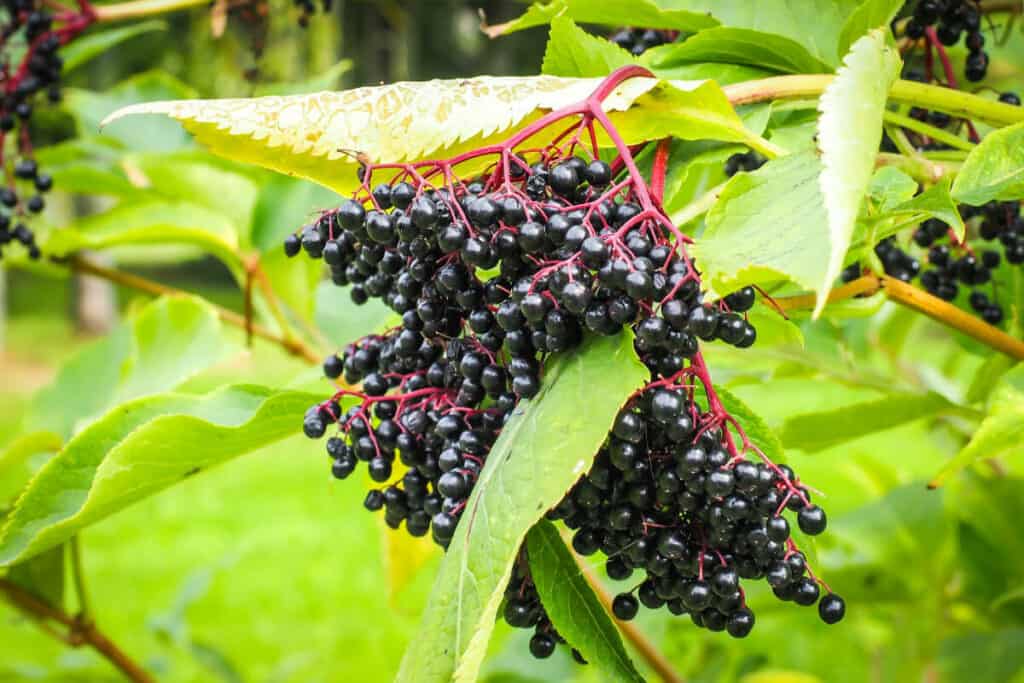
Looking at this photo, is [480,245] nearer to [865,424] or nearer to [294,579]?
[865,424]

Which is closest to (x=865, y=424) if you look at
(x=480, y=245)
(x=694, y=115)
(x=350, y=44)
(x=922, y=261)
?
(x=922, y=261)

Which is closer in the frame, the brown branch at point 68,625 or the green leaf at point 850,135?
the green leaf at point 850,135

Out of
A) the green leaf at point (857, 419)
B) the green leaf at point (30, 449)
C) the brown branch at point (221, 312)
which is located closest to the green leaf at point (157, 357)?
the green leaf at point (30, 449)

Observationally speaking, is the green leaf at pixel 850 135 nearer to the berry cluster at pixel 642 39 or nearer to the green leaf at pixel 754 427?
the green leaf at pixel 754 427

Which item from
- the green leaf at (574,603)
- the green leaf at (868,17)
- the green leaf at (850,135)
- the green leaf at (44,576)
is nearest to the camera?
the green leaf at (850,135)

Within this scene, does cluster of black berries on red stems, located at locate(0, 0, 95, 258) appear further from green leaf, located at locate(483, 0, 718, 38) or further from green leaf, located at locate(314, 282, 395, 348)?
green leaf, located at locate(483, 0, 718, 38)

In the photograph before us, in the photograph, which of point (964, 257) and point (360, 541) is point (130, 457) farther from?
point (360, 541)
